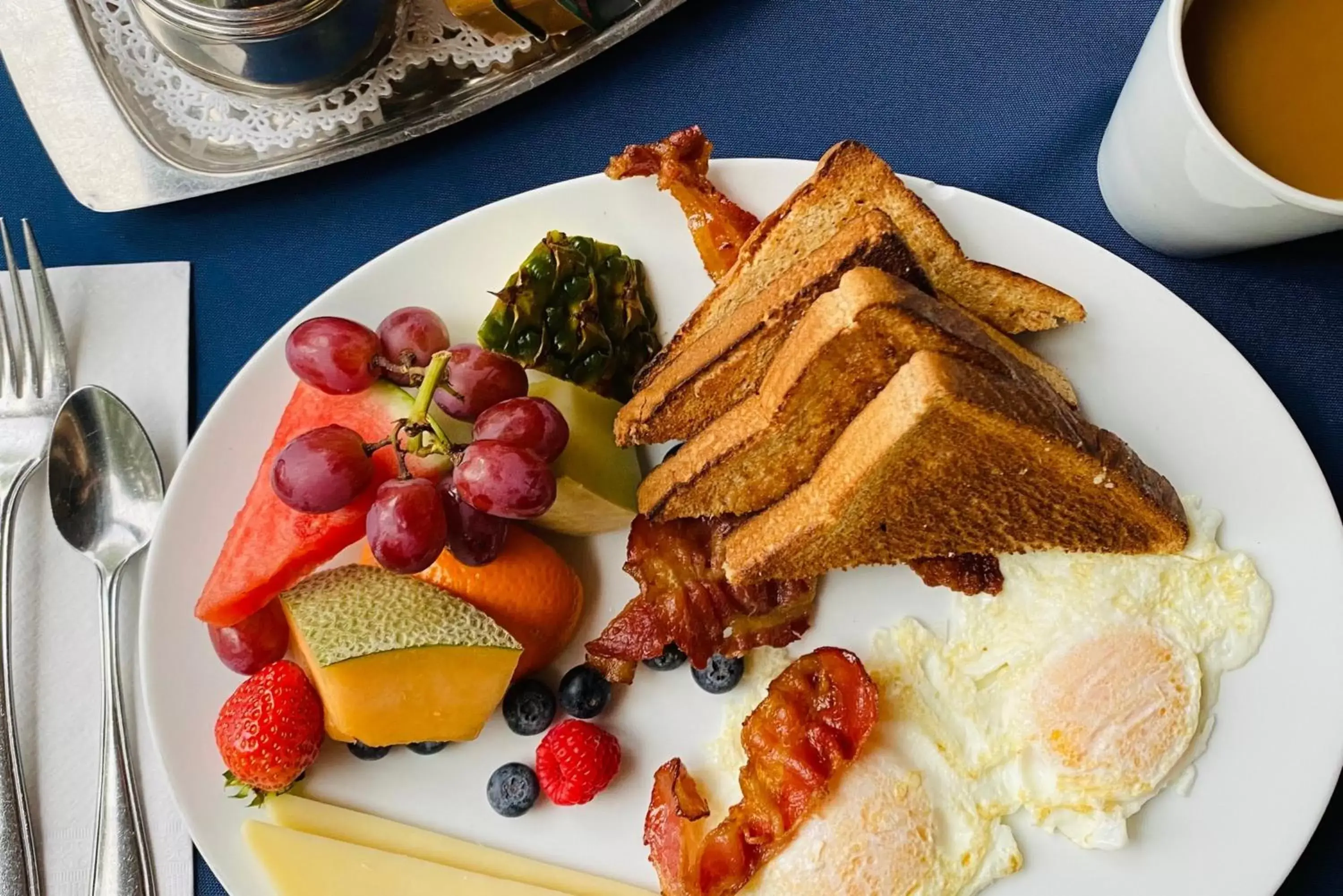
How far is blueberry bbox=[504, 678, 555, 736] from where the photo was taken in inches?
54.0

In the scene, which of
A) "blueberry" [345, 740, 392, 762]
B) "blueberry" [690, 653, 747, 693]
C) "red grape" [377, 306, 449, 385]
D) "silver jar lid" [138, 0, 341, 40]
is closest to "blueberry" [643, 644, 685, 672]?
"blueberry" [690, 653, 747, 693]

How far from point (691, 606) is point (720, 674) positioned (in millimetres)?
107

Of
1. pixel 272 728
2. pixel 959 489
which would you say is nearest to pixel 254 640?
pixel 272 728

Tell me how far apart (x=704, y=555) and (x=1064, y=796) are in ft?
1.80

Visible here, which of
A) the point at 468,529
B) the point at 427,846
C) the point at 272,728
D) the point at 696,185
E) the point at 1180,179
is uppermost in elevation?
the point at 1180,179

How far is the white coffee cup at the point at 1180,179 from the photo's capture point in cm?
119

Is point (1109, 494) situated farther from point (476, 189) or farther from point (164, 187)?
point (164, 187)

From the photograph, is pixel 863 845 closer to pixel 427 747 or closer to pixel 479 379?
pixel 427 747

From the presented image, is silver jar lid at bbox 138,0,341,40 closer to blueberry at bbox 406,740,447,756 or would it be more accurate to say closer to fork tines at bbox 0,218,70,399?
fork tines at bbox 0,218,70,399

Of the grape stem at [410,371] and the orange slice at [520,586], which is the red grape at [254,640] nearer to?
the orange slice at [520,586]

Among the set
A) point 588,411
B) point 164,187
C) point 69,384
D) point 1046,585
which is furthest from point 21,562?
point 1046,585

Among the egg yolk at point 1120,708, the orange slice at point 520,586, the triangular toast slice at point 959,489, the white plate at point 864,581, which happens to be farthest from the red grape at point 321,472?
the egg yolk at point 1120,708

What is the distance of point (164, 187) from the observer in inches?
61.6

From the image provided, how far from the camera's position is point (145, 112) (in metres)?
1.58
